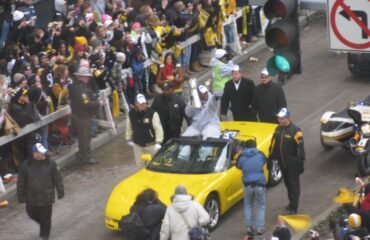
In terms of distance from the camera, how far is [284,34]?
1139 cm

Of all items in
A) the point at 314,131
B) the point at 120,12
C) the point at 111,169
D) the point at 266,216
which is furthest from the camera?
the point at 120,12

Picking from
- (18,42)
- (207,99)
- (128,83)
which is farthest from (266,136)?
(18,42)

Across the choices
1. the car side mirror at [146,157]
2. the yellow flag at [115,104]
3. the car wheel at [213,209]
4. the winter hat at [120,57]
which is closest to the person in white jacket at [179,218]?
the car wheel at [213,209]

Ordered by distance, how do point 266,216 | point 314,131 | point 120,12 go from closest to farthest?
point 266,216, point 314,131, point 120,12

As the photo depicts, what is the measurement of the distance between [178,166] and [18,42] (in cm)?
682

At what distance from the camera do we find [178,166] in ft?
61.2

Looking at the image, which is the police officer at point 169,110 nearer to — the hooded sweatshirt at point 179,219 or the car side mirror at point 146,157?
the car side mirror at point 146,157

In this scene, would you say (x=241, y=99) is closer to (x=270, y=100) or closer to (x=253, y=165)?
(x=270, y=100)

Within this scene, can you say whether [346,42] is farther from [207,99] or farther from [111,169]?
[111,169]

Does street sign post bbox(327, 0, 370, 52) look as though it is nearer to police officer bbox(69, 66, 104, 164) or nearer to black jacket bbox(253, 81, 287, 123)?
black jacket bbox(253, 81, 287, 123)

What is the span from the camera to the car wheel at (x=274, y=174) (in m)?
19.5

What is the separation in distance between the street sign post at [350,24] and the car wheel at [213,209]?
640cm

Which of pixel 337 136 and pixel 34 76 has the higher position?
pixel 34 76

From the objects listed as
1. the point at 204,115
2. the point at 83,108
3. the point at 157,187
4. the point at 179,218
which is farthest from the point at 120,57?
the point at 179,218
